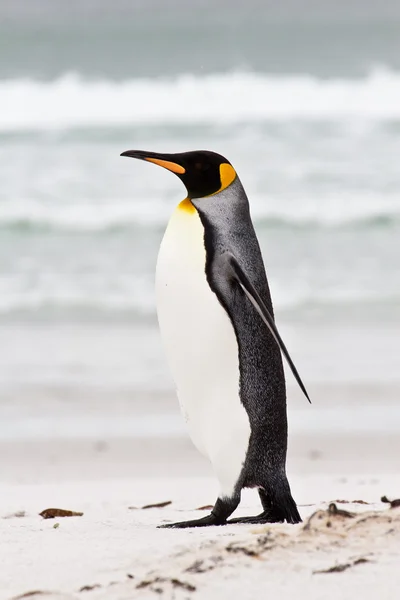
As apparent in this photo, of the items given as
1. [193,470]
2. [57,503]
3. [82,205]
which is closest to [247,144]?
[82,205]

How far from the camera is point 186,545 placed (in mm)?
2609

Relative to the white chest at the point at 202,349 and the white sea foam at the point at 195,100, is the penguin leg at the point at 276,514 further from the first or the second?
the white sea foam at the point at 195,100

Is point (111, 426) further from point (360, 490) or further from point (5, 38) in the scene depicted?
point (5, 38)

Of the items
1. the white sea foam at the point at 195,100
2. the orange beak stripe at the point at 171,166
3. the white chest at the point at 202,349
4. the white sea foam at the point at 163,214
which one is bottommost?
the white chest at the point at 202,349

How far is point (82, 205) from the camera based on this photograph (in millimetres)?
12938

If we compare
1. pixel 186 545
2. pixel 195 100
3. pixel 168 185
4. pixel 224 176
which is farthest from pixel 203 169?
pixel 195 100

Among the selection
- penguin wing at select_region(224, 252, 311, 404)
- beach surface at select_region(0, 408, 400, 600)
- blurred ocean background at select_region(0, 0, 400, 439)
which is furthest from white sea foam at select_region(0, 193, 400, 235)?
penguin wing at select_region(224, 252, 311, 404)

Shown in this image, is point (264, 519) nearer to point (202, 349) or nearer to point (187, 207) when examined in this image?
point (202, 349)

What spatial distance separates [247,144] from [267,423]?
481 inches

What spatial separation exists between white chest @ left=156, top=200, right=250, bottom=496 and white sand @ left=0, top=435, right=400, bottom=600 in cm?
28

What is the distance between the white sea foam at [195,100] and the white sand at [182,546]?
11.7 metres

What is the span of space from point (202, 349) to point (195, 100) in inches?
552

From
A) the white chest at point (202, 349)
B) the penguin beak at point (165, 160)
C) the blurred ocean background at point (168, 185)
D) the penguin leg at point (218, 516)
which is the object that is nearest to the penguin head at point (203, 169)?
the penguin beak at point (165, 160)

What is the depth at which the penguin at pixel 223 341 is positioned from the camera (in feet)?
10.5
